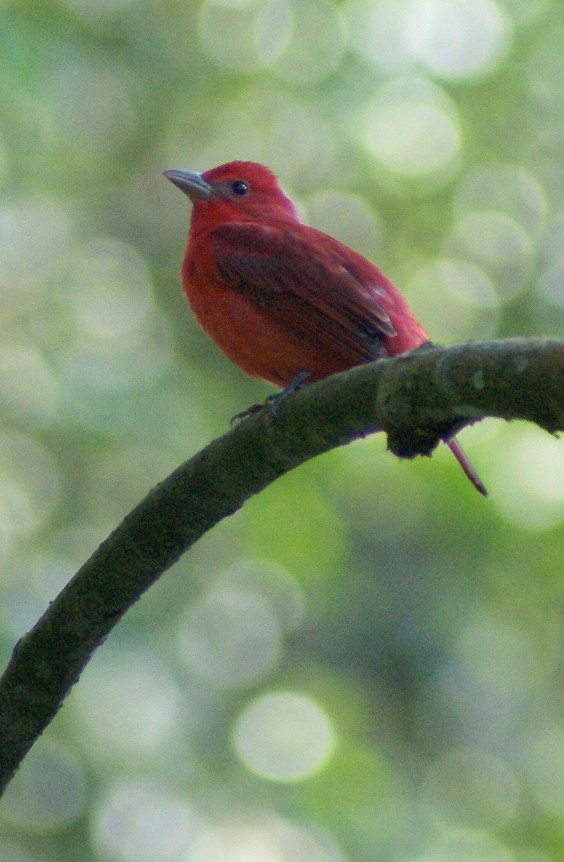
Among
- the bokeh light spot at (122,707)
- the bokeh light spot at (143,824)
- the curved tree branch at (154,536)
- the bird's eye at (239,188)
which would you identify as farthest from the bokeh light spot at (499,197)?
the curved tree branch at (154,536)

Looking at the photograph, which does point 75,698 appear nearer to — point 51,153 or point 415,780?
point 415,780

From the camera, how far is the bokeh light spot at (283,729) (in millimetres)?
5902

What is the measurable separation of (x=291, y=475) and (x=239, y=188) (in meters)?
2.05

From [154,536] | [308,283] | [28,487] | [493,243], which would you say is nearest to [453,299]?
[493,243]

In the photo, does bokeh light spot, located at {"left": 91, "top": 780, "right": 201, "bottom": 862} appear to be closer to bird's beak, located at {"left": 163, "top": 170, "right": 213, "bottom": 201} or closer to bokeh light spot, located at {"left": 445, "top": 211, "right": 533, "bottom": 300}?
bird's beak, located at {"left": 163, "top": 170, "right": 213, "bottom": 201}

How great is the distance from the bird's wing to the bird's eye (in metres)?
0.75

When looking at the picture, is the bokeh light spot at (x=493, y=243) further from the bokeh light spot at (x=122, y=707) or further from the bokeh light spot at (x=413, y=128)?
the bokeh light spot at (x=122, y=707)

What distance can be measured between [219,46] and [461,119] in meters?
1.72

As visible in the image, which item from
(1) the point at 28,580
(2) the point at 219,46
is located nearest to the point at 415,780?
(1) the point at 28,580

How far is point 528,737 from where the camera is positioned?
23.2ft

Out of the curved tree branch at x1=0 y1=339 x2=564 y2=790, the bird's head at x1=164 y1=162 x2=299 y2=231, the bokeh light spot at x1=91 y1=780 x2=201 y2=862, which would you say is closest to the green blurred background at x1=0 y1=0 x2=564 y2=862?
the bokeh light spot at x1=91 y1=780 x2=201 y2=862

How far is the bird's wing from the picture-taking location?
390cm

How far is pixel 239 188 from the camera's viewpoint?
17.4ft

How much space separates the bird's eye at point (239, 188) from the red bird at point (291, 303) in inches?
24.4
